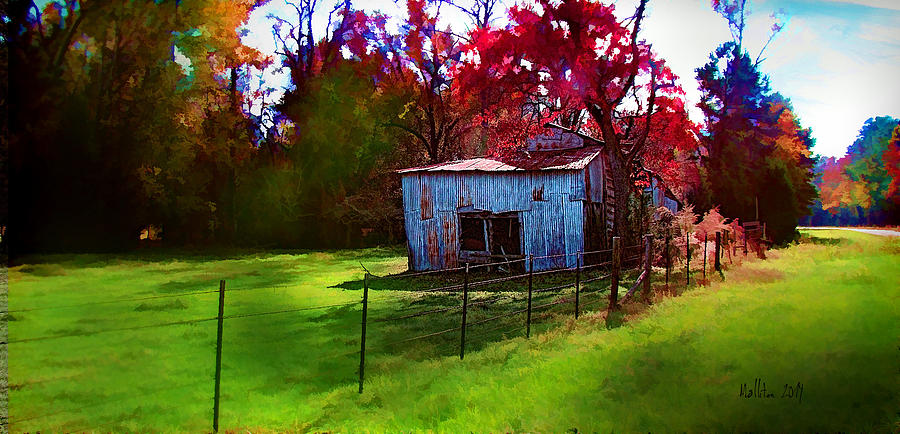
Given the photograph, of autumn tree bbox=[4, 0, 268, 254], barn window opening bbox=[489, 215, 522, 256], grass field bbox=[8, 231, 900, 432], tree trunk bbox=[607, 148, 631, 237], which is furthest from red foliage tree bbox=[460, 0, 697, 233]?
autumn tree bbox=[4, 0, 268, 254]

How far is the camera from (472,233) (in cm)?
2192

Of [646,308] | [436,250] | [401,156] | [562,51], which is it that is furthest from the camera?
[401,156]

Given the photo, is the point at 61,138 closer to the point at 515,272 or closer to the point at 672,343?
the point at 515,272

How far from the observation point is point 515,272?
66.5 feet

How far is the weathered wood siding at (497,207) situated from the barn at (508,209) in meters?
0.03

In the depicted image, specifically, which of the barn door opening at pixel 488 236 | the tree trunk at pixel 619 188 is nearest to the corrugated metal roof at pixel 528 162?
the tree trunk at pixel 619 188

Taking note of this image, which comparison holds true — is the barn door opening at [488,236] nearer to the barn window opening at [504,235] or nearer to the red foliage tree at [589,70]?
the barn window opening at [504,235]

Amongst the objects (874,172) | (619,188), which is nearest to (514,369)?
(619,188)

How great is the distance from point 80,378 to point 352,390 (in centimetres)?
362

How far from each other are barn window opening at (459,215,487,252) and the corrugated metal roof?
1.85m

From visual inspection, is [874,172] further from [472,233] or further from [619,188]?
[472,233]

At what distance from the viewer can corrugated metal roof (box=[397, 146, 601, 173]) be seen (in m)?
20.0

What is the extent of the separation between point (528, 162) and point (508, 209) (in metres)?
1.99

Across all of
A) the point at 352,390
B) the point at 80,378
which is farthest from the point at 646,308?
the point at 80,378
